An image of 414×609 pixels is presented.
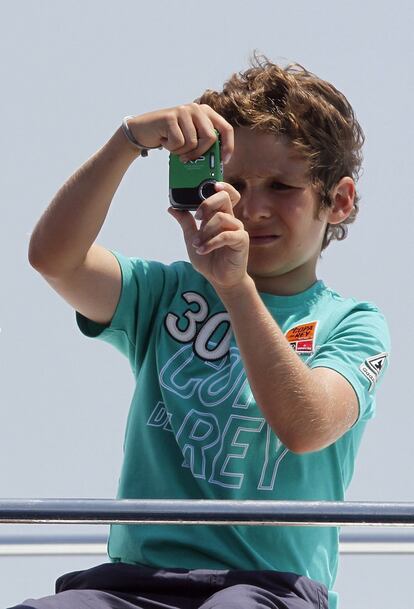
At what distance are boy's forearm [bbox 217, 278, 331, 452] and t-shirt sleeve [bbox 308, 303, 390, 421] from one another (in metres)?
0.10

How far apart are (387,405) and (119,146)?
60.9 inches

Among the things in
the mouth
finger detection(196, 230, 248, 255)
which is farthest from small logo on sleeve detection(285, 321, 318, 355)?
finger detection(196, 230, 248, 255)

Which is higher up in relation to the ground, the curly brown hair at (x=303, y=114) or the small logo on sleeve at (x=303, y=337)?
the curly brown hair at (x=303, y=114)

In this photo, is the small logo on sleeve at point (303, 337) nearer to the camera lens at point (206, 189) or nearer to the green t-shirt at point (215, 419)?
the green t-shirt at point (215, 419)

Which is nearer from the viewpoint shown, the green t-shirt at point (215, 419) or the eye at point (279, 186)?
the green t-shirt at point (215, 419)

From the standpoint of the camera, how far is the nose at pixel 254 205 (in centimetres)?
141

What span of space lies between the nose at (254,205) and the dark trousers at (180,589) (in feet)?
1.49

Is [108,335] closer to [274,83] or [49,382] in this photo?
[274,83]

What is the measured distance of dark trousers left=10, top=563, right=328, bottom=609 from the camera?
3.80 feet

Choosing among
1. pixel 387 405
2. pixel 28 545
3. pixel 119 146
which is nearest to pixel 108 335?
pixel 119 146

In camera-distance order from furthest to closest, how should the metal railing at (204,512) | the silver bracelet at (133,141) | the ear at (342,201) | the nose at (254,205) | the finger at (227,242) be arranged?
1. the ear at (342,201)
2. the nose at (254,205)
3. the silver bracelet at (133,141)
4. the finger at (227,242)
5. the metal railing at (204,512)

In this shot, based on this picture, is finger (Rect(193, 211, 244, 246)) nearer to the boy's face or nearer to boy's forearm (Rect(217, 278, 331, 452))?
boy's forearm (Rect(217, 278, 331, 452))

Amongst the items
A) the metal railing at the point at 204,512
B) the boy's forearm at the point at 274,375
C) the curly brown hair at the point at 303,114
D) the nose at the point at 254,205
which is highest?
the curly brown hair at the point at 303,114

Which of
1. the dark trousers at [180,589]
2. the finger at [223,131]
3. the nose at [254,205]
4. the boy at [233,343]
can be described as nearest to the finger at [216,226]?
the boy at [233,343]
